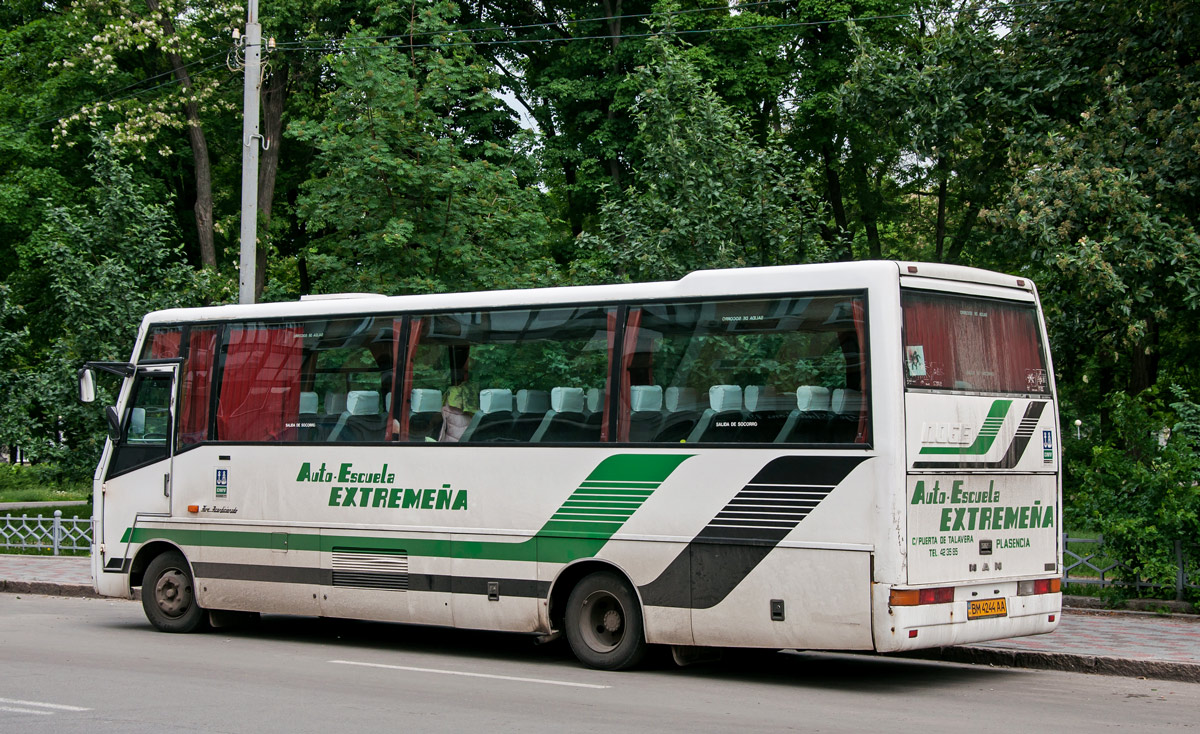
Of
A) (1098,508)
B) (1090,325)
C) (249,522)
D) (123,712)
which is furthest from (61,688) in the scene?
(1090,325)

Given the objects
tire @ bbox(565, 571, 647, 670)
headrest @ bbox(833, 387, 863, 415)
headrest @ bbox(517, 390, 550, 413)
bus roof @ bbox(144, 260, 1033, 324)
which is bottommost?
tire @ bbox(565, 571, 647, 670)

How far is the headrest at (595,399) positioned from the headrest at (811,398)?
1.86 meters

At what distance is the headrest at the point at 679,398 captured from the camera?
435 inches

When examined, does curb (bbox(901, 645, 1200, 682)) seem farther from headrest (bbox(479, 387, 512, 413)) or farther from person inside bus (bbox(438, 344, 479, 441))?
person inside bus (bbox(438, 344, 479, 441))

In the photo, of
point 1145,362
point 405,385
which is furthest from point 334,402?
point 1145,362

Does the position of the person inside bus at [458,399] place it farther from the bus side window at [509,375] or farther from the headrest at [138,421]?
the headrest at [138,421]

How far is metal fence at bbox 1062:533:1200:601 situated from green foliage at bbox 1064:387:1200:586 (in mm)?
61

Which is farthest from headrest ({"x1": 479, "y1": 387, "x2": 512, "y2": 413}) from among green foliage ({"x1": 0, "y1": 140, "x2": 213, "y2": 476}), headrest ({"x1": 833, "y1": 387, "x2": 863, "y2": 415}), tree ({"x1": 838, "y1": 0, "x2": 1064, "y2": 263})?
green foliage ({"x1": 0, "y1": 140, "x2": 213, "y2": 476})

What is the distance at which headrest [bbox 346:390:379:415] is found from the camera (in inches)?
510

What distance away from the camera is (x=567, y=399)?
11.8 metres

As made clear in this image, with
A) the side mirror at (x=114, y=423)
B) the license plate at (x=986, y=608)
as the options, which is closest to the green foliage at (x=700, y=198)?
the side mirror at (x=114, y=423)

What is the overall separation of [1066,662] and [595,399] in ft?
15.3

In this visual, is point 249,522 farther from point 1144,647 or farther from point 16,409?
point 16,409

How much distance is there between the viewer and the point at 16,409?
23719mm
